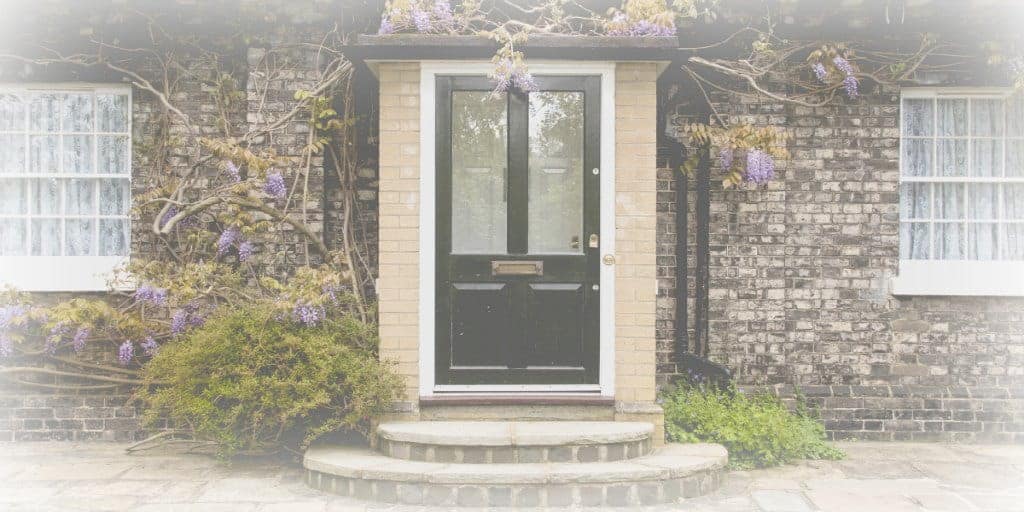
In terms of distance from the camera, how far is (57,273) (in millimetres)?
6805

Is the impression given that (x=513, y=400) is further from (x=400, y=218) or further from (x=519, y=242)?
(x=400, y=218)

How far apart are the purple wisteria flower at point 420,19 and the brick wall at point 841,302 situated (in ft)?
8.30

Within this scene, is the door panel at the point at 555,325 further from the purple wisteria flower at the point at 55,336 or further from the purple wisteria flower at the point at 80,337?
the purple wisteria flower at the point at 55,336

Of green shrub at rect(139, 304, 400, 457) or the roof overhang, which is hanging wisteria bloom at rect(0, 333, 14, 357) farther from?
the roof overhang

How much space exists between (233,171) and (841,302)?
4.93 meters

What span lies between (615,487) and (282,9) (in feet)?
14.8

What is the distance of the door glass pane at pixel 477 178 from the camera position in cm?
596

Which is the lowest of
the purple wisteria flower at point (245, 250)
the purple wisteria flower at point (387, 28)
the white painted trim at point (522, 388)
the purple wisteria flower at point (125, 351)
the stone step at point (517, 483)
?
the stone step at point (517, 483)

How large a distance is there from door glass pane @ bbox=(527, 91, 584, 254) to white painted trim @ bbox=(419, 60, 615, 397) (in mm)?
184

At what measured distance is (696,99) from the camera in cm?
693

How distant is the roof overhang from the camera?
5.70m

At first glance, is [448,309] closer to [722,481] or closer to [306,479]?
[306,479]

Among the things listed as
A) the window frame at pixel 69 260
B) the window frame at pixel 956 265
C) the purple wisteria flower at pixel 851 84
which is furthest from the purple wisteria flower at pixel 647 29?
the window frame at pixel 69 260

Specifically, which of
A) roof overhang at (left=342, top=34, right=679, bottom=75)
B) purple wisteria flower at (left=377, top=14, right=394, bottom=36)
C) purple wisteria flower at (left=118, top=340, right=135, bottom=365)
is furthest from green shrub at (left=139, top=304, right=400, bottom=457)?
purple wisteria flower at (left=377, top=14, right=394, bottom=36)
